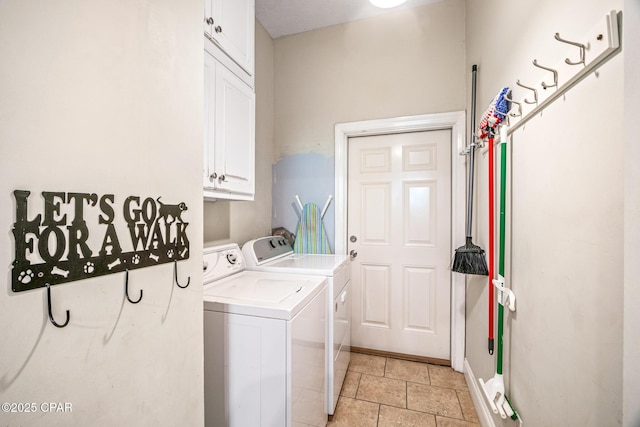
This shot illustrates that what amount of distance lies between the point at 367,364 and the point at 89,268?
227 centimetres

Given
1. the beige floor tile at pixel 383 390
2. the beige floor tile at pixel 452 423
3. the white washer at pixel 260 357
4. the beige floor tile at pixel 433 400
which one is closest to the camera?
the white washer at pixel 260 357

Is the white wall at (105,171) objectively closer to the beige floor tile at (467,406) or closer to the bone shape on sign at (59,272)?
the bone shape on sign at (59,272)

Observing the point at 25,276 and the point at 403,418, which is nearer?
the point at 25,276

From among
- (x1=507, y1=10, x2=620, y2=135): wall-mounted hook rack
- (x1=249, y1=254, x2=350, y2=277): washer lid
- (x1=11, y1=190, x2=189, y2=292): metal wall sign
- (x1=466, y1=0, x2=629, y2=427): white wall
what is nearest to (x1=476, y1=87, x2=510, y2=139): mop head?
(x1=466, y1=0, x2=629, y2=427): white wall

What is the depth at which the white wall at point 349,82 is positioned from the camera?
7.12ft

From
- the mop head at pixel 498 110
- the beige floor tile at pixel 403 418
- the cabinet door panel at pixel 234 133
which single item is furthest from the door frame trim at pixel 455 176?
the cabinet door panel at pixel 234 133

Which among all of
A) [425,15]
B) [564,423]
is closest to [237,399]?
[564,423]

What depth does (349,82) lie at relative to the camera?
2.41 m

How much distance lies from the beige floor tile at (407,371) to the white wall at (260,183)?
5.33ft

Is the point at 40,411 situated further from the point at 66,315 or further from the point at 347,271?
the point at 347,271

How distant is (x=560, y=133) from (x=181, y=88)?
1214 mm

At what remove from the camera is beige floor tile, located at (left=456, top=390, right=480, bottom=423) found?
1650 mm

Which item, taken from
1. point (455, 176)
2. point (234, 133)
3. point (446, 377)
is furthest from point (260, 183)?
point (446, 377)

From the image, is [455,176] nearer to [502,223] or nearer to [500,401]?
[502,223]
